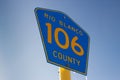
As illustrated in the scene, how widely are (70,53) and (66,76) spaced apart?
16cm

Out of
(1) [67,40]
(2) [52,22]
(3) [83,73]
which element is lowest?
(3) [83,73]

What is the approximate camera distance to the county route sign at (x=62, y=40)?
1455 millimetres

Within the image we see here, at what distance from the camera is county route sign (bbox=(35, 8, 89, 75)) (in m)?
1.46

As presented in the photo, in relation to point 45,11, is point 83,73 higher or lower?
lower

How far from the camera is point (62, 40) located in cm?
153

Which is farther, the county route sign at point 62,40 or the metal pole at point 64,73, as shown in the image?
the metal pole at point 64,73

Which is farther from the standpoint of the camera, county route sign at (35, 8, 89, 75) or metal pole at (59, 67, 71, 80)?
metal pole at (59, 67, 71, 80)

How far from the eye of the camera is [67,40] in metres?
1.55

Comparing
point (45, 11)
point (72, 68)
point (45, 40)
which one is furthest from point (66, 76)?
point (45, 11)

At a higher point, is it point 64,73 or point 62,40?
point 62,40

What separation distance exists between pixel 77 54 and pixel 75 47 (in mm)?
52

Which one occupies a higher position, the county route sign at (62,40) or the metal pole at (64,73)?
the county route sign at (62,40)

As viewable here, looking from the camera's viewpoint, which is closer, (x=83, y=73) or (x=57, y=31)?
(x=57, y=31)

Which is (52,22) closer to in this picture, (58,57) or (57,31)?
(57,31)
